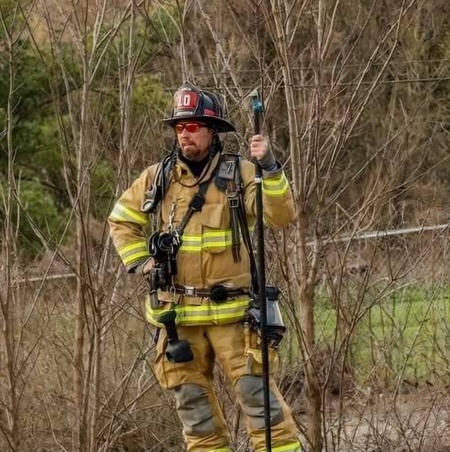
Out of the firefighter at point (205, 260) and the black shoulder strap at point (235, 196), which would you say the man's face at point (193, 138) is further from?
the black shoulder strap at point (235, 196)

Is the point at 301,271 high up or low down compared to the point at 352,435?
up

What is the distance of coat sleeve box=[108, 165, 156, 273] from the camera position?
4.78 meters

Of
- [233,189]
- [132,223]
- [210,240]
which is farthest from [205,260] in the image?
[132,223]

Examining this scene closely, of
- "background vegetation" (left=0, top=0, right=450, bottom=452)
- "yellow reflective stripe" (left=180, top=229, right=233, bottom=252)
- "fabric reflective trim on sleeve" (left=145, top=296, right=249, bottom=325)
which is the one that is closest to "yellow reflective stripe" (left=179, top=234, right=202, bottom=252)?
"yellow reflective stripe" (left=180, top=229, right=233, bottom=252)

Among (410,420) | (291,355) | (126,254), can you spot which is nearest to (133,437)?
(291,355)

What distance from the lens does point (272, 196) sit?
438 centimetres

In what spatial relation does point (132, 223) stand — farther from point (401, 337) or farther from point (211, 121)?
point (401, 337)

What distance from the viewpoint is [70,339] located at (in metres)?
7.66

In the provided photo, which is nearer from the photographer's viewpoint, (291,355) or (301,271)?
(301,271)

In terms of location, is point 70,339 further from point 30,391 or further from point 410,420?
point 410,420

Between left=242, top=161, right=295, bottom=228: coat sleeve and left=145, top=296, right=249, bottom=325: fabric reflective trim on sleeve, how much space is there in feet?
1.35

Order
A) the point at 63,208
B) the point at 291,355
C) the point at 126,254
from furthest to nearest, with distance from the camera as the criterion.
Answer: the point at 63,208
the point at 291,355
the point at 126,254

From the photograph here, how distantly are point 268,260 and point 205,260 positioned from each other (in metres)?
1.84

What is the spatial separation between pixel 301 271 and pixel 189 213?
1413 mm
